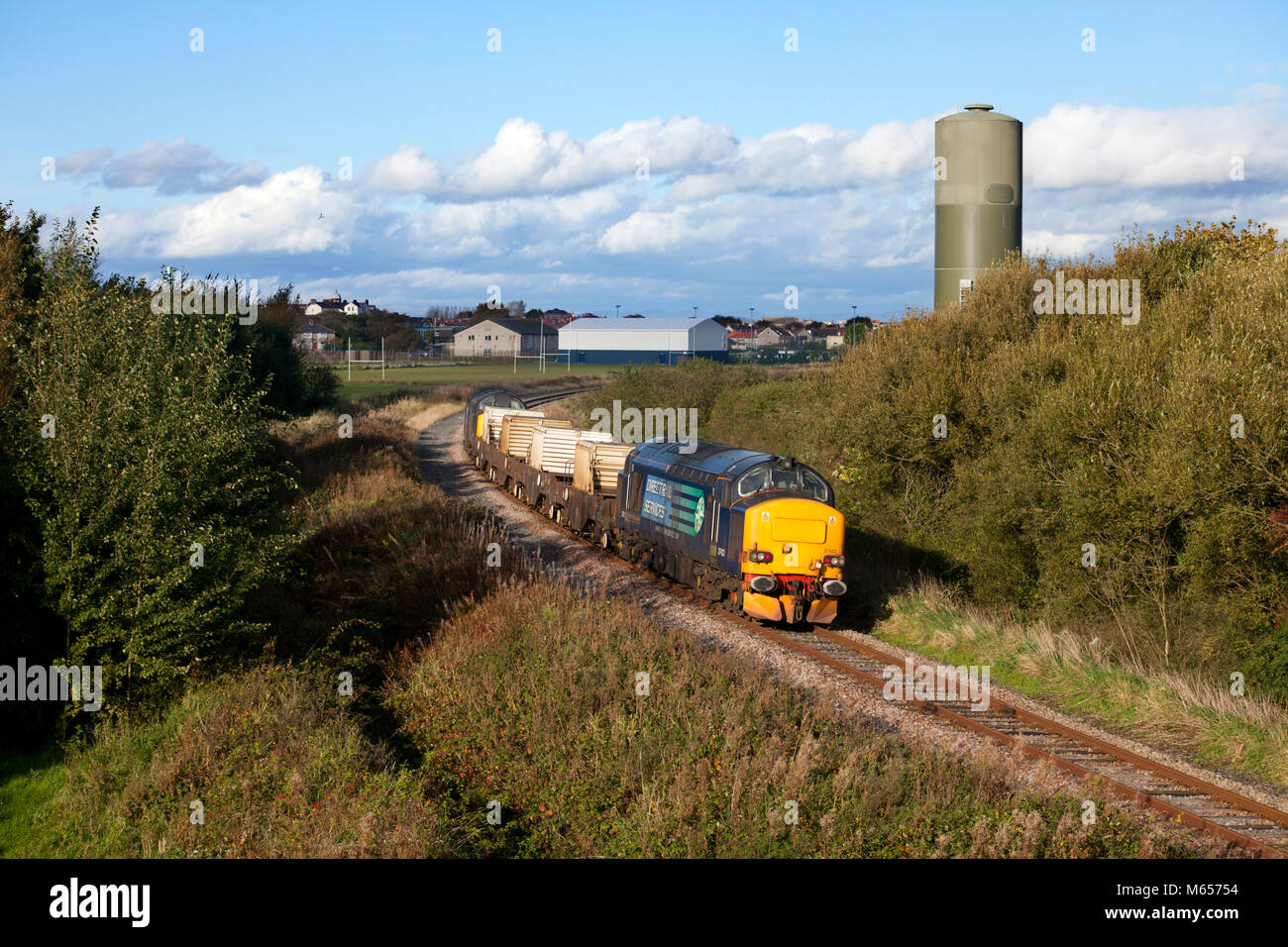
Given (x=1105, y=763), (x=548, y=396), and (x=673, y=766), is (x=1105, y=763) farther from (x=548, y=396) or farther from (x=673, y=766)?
(x=548, y=396)

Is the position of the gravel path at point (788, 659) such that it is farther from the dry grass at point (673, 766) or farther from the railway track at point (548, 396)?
the railway track at point (548, 396)

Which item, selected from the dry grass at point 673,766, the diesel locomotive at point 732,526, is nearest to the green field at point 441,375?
the diesel locomotive at point 732,526

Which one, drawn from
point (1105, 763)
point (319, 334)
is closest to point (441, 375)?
point (319, 334)

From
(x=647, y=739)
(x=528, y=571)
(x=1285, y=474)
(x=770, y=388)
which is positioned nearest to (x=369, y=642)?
(x=528, y=571)

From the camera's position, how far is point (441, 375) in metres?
109

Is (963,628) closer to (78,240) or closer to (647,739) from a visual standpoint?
(647,739)

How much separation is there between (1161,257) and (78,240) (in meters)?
25.0

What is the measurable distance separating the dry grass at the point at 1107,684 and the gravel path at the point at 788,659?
63 centimetres

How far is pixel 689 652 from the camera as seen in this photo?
15250mm

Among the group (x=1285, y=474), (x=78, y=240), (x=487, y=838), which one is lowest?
(x=487, y=838)

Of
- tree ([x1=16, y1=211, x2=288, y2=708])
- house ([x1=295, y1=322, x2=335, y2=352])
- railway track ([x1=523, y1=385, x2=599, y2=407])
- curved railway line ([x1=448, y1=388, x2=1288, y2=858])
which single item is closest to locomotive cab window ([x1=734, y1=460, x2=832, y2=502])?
curved railway line ([x1=448, y1=388, x2=1288, y2=858])

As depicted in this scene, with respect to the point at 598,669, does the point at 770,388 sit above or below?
above

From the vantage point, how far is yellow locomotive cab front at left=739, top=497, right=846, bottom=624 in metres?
18.5

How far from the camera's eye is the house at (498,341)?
157875 millimetres
